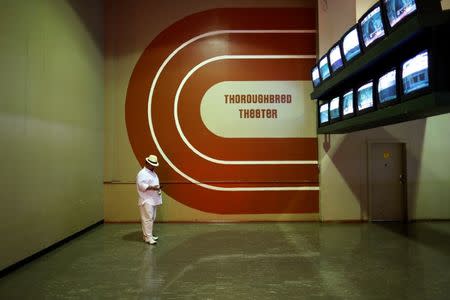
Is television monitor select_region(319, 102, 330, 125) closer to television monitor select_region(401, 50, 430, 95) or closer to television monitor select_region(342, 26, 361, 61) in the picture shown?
television monitor select_region(342, 26, 361, 61)

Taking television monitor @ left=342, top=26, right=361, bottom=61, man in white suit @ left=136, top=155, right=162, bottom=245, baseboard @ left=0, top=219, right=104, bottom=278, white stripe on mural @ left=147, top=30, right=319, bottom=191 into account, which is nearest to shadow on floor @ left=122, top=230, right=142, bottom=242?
man in white suit @ left=136, top=155, right=162, bottom=245

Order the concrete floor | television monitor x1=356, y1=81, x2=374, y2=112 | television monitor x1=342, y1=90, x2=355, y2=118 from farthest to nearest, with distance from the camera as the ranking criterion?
television monitor x1=342, y1=90, x2=355, y2=118 → television monitor x1=356, y1=81, x2=374, y2=112 → the concrete floor

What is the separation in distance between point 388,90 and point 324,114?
9.23 feet

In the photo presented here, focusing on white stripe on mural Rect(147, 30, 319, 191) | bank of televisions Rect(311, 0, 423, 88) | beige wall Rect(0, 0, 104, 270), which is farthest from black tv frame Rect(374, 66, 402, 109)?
beige wall Rect(0, 0, 104, 270)

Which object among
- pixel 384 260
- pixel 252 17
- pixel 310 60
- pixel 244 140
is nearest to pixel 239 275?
pixel 384 260

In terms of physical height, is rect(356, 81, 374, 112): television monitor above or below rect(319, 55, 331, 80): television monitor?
below

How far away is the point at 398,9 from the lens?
390 cm

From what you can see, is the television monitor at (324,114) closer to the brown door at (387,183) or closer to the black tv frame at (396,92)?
the brown door at (387,183)

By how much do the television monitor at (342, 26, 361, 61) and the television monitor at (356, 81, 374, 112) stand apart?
0.51 m

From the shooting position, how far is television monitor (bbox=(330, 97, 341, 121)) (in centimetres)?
635

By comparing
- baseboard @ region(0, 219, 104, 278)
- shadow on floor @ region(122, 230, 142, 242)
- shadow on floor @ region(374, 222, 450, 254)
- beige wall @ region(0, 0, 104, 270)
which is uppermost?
beige wall @ region(0, 0, 104, 270)

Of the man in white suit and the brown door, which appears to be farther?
the brown door

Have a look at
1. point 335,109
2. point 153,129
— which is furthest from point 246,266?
point 153,129

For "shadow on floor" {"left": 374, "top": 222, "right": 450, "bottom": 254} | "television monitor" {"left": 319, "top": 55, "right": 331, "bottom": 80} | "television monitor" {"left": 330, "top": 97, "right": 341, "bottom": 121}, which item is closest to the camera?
"shadow on floor" {"left": 374, "top": 222, "right": 450, "bottom": 254}
